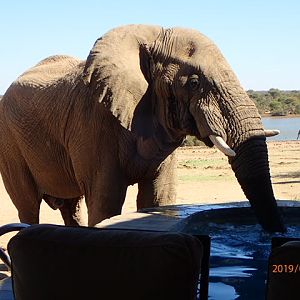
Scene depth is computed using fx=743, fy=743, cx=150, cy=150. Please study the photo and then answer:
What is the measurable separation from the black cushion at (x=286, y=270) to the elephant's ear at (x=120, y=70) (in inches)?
151

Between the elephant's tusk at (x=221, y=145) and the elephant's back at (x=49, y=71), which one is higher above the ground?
the elephant's back at (x=49, y=71)

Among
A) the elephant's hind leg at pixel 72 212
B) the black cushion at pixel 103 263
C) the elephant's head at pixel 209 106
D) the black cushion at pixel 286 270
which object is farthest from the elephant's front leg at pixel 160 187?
the black cushion at pixel 286 270

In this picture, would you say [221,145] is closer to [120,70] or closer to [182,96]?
[182,96]

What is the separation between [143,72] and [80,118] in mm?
630

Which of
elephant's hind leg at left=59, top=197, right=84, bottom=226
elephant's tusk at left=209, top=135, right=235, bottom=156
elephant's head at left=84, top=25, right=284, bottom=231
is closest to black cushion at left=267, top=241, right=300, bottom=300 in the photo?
elephant's head at left=84, top=25, right=284, bottom=231

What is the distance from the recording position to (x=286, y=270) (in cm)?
160

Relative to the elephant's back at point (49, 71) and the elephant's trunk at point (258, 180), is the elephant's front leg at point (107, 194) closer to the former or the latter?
the elephant's trunk at point (258, 180)

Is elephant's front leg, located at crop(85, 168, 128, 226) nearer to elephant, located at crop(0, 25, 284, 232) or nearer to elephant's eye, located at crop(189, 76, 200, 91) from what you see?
elephant, located at crop(0, 25, 284, 232)

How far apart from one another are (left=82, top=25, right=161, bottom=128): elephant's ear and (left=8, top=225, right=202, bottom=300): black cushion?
12.0ft

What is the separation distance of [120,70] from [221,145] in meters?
1.14

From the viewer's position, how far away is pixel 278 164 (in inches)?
759

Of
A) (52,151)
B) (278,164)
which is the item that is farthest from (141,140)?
(278,164)

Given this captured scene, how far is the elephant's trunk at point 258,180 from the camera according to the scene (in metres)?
4.29

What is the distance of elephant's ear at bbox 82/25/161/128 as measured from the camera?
545 cm
